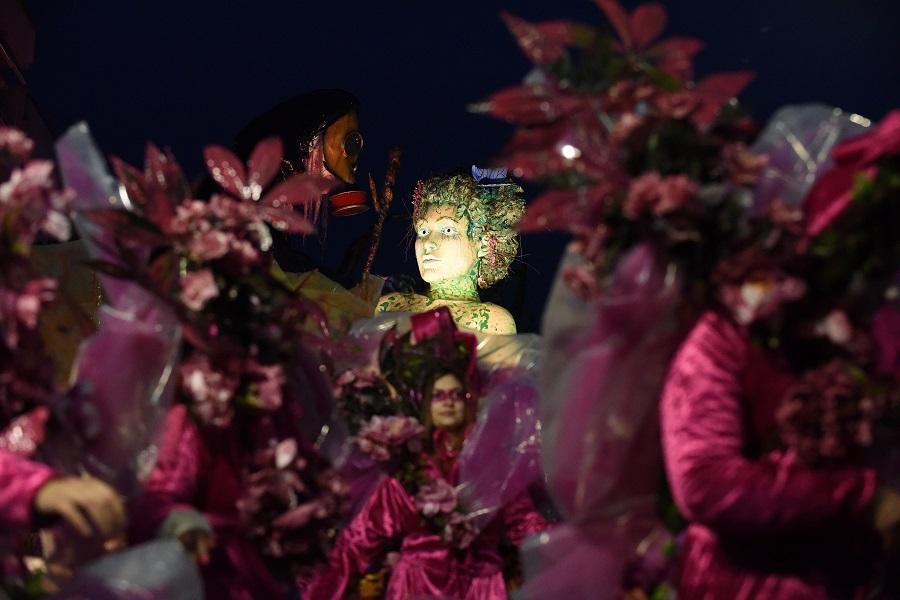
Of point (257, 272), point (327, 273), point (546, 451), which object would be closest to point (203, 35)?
point (327, 273)

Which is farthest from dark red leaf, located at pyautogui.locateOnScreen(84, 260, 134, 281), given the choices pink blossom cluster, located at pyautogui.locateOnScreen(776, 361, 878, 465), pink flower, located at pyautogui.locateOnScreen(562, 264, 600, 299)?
pink blossom cluster, located at pyautogui.locateOnScreen(776, 361, 878, 465)

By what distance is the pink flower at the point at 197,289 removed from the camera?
8.78 feet

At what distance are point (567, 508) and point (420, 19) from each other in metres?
9.77

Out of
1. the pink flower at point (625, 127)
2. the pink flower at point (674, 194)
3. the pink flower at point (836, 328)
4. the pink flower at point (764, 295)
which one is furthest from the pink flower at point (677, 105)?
the pink flower at point (836, 328)

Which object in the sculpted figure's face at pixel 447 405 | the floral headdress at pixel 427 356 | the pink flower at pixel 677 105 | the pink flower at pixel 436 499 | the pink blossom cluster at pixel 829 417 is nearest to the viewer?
the pink blossom cluster at pixel 829 417

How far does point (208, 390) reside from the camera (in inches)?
104

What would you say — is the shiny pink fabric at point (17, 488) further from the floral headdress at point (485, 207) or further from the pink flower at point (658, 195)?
the floral headdress at point (485, 207)

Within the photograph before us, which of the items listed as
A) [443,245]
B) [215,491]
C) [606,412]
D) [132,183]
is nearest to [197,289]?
[132,183]

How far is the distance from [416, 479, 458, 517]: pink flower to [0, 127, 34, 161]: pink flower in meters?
1.95

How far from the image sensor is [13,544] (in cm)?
238

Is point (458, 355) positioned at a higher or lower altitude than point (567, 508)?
lower

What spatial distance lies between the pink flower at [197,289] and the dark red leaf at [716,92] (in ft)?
3.94

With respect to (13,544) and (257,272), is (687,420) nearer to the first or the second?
(257,272)

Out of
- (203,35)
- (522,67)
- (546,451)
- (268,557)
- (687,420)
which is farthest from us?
(522,67)
